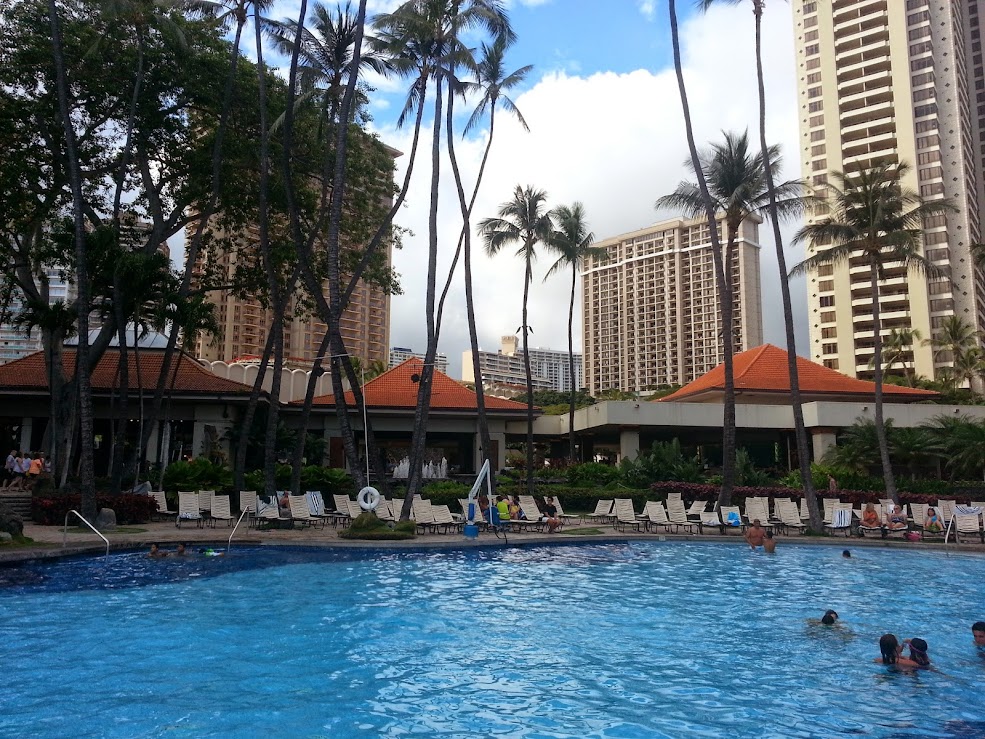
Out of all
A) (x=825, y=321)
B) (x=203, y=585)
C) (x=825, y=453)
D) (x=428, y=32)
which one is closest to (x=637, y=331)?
(x=825, y=321)

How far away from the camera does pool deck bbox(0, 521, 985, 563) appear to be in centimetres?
1463

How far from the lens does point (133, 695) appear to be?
6.74 m

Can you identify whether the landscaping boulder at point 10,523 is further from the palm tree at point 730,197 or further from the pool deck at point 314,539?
the palm tree at point 730,197

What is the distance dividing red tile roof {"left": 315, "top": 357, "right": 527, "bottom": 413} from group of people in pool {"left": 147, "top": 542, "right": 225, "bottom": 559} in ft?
52.7

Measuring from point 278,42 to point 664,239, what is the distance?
110 meters

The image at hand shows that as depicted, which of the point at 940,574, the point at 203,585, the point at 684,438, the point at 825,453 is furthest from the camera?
the point at 684,438

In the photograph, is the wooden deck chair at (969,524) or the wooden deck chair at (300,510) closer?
the wooden deck chair at (969,524)

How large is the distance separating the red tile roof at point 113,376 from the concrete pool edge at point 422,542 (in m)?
11.5

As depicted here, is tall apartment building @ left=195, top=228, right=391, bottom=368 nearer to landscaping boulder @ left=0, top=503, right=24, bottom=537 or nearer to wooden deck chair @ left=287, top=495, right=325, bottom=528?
wooden deck chair @ left=287, top=495, right=325, bottom=528

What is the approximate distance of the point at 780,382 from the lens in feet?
108

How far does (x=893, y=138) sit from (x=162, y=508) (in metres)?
83.7

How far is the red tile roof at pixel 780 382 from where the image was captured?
1261 inches

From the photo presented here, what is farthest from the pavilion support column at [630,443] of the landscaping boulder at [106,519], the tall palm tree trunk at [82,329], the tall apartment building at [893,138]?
the tall apartment building at [893,138]

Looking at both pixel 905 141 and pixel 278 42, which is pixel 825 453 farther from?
pixel 905 141
